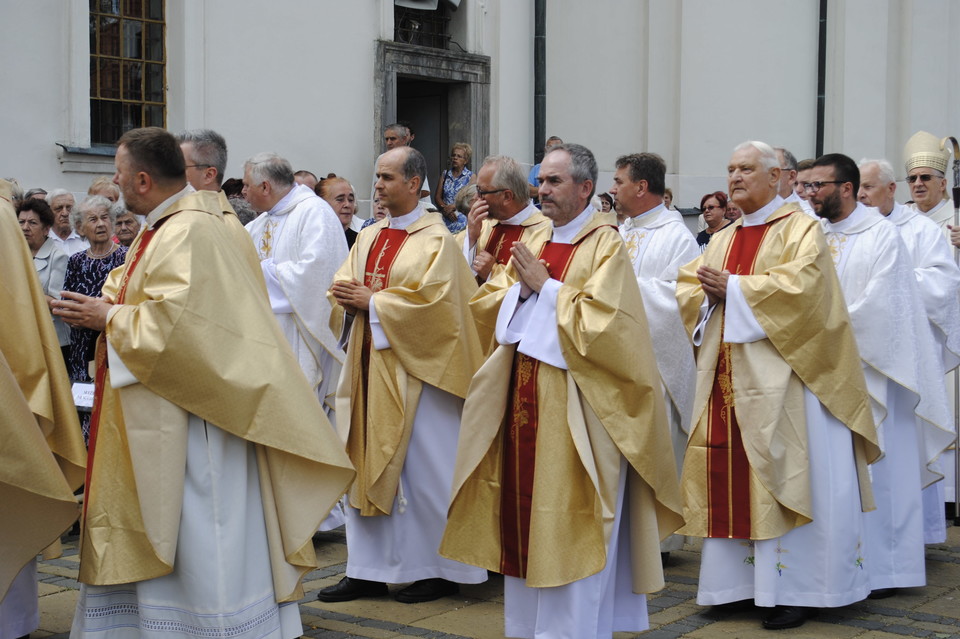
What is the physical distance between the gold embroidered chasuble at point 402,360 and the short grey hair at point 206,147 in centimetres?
111

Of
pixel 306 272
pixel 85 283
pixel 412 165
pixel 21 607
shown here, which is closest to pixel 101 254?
pixel 85 283

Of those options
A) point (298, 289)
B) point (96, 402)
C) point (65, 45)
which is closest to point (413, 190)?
point (298, 289)

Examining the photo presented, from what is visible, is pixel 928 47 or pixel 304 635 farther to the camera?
pixel 928 47

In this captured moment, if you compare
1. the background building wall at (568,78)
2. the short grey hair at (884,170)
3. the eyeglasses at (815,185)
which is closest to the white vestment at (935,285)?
the short grey hair at (884,170)

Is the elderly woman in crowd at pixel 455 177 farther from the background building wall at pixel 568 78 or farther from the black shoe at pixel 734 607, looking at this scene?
the black shoe at pixel 734 607

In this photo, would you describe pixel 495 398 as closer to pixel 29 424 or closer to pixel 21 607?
pixel 29 424

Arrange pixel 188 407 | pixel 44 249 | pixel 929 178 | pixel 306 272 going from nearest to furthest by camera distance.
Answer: pixel 188 407 < pixel 306 272 < pixel 929 178 < pixel 44 249

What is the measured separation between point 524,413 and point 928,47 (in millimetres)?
14432

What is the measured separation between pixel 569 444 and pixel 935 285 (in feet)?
10.1

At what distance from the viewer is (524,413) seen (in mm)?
5309

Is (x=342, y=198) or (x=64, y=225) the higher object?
(x=342, y=198)

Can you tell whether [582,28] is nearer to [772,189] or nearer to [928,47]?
[928,47]

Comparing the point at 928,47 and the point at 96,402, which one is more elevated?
the point at 928,47

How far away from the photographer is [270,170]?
7336 mm
